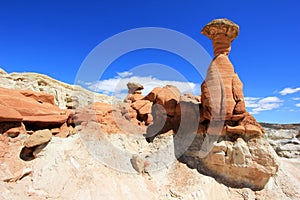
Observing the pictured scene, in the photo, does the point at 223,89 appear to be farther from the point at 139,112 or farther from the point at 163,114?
the point at 139,112

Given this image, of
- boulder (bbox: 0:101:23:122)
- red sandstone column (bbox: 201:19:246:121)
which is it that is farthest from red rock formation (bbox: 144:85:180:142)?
boulder (bbox: 0:101:23:122)

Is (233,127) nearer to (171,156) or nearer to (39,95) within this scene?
(171,156)

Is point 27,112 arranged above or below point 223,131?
below

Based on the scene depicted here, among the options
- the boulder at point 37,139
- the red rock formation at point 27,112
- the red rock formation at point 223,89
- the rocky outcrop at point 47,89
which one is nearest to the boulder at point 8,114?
the red rock formation at point 27,112

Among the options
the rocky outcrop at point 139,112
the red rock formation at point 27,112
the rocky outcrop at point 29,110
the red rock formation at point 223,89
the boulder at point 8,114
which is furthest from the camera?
the rocky outcrop at point 139,112

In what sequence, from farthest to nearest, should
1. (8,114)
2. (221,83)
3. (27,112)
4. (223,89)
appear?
(221,83) < (223,89) < (27,112) < (8,114)

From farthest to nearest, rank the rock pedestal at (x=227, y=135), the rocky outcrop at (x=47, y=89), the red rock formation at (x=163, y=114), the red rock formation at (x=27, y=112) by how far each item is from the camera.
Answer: the rocky outcrop at (x=47, y=89) → the red rock formation at (x=163, y=114) → the rock pedestal at (x=227, y=135) → the red rock formation at (x=27, y=112)

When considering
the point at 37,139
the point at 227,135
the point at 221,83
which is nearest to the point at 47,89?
the point at 37,139

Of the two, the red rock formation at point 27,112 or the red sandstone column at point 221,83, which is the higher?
the red sandstone column at point 221,83

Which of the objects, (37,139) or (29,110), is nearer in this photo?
(37,139)

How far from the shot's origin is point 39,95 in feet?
32.0

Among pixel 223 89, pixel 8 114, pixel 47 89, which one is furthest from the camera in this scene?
pixel 47 89

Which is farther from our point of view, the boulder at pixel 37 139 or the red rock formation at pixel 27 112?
the red rock formation at pixel 27 112

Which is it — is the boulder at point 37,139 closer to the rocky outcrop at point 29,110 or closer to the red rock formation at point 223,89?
the rocky outcrop at point 29,110
